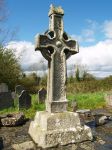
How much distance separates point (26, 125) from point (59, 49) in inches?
142

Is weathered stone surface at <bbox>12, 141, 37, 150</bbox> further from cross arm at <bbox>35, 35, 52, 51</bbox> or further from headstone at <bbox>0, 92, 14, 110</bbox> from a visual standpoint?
headstone at <bbox>0, 92, 14, 110</bbox>

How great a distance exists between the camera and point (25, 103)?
14148 mm

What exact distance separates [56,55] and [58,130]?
2251 millimetres

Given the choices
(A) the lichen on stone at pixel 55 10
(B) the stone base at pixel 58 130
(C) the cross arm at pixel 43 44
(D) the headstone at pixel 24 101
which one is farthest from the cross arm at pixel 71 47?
A: (D) the headstone at pixel 24 101

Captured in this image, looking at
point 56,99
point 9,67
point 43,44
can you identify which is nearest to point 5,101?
point 56,99

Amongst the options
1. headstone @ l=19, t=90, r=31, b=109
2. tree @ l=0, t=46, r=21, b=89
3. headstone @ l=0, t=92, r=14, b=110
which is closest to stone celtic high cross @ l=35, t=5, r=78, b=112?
headstone @ l=19, t=90, r=31, b=109

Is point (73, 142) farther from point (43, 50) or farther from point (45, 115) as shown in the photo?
point (43, 50)

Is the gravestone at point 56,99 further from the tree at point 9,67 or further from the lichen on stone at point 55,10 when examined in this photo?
the tree at point 9,67

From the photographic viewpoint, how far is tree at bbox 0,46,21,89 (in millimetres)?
26639

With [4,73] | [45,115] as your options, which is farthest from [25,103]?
[4,73]

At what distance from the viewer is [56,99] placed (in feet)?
23.8

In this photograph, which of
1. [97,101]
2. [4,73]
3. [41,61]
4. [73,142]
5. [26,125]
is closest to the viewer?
→ [73,142]

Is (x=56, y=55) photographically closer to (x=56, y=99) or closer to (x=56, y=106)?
(x=56, y=99)

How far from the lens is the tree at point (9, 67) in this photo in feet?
87.4
